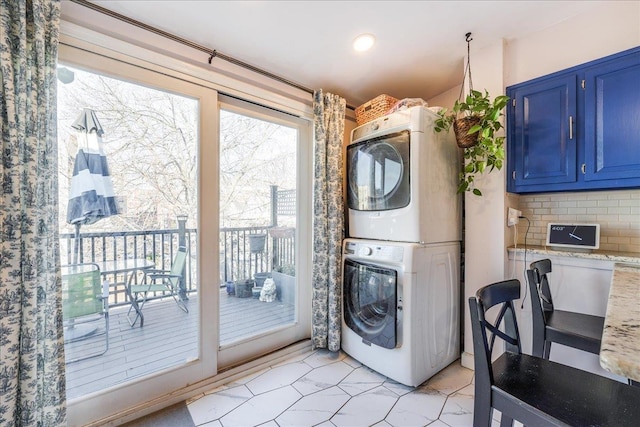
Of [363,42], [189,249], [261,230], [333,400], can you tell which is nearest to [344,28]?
[363,42]

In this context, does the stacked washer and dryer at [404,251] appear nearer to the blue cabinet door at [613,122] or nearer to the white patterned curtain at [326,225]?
the white patterned curtain at [326,225]

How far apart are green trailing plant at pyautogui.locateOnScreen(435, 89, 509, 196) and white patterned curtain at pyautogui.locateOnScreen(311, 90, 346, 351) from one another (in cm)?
87

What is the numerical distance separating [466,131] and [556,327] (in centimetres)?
120

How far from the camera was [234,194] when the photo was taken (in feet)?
7.12

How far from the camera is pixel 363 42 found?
73.9 inches

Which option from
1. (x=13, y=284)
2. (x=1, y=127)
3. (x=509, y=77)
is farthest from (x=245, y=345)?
(x=509, y=77)

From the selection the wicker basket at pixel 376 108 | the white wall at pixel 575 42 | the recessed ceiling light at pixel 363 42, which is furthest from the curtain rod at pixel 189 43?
the white wall at pixel 575 42

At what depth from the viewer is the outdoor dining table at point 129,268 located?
1.64 m

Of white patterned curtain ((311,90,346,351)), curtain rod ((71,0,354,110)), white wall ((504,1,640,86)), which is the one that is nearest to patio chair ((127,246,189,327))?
white patterned curtain ((311,90,346,351))

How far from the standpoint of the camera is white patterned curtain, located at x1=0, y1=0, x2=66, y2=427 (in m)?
1.17

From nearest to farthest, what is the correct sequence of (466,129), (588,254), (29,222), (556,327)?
(29,222) < (556,327) < (588,254) < (466,129)

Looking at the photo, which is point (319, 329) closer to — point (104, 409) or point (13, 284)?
point (104, 409)

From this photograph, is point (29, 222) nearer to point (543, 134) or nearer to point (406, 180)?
point (406, 180)

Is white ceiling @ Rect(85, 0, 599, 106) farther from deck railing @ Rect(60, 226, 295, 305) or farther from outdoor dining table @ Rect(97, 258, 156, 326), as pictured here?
outdoor dining table @ Rect(97, 258, 156, 326)
